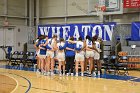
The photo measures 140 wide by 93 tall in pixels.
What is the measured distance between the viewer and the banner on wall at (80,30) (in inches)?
660

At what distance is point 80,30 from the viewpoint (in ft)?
58.9

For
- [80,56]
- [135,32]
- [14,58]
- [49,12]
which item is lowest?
[14,58]

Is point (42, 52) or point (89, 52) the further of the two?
point (42, 52)

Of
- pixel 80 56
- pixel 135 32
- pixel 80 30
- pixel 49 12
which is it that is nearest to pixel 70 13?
pixel 49 12

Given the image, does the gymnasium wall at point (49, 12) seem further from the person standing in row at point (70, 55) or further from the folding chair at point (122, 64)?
the person standing in row at point (70, 55)

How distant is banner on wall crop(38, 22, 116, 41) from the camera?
1677cm

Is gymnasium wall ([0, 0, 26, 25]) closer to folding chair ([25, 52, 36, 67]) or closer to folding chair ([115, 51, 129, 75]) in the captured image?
folding chair ([25, 52, 36, 67])

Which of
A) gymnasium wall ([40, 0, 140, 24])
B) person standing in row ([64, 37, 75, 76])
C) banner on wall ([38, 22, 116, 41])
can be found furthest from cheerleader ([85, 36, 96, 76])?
gymnasium wall ([40, 0, 140, 24])

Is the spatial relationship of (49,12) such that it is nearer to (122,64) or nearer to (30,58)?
(30,58)

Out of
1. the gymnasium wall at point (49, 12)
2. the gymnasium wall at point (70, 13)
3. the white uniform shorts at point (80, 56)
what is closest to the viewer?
the white uniform shorts at point (80, 56)

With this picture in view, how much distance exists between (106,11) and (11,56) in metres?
6.30

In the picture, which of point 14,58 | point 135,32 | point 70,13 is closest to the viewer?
point 135,32

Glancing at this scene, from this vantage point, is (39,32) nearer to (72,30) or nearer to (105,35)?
(72,30)

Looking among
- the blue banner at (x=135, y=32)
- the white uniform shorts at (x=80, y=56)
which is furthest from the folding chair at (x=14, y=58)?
the blue banner at (x=135, y=32)
